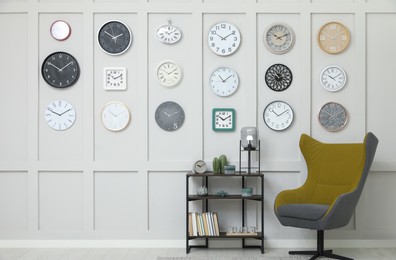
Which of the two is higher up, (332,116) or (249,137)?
(332,116)

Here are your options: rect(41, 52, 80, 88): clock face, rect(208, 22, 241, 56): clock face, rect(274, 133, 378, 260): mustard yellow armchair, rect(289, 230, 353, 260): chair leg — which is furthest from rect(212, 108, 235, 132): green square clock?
rect(41, 52, 80, 88): clock face

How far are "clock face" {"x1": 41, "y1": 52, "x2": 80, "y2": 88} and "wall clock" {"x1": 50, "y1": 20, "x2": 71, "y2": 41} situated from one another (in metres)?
0.16

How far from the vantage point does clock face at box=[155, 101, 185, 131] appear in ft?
16.0

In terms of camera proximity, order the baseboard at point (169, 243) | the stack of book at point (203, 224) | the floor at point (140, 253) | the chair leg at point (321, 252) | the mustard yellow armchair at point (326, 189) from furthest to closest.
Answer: the baseboard at point (169, 243) → the stack of book at point (203, 224) → the floor at point (140, 253) → the chair leg at point (321, 252) → the mustard yellow armchair at point (326, 189)

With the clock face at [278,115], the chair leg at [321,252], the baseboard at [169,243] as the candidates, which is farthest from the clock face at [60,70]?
the chair leg at [321,252]

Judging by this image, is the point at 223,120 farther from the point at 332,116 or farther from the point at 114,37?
the point at 114,37

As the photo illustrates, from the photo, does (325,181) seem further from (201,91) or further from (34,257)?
(34,257)

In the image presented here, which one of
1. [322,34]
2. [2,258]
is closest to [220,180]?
[322,34]

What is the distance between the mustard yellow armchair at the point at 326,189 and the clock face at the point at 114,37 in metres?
1.98

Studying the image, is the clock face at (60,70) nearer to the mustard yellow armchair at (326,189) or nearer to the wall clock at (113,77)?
the wall clock at (113,77)

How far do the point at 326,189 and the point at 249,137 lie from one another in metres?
0.87

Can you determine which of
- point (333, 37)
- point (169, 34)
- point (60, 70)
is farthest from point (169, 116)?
point (333, 37)

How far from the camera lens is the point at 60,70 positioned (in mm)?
4910

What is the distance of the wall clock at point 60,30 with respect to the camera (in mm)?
4902
